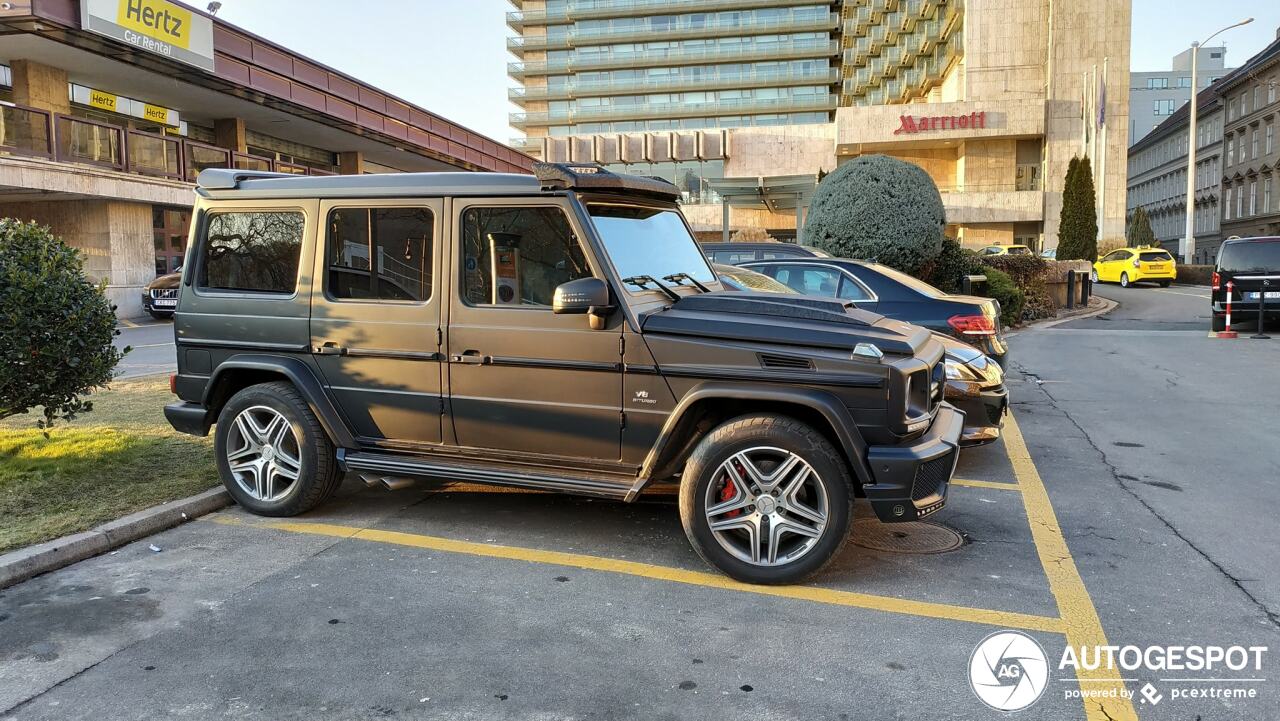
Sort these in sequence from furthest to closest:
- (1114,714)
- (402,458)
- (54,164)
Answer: (54,164) → (402,458) → (1114,714)

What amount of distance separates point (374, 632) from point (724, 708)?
5.22 feet

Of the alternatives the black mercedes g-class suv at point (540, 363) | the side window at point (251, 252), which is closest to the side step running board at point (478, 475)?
the black mercedes g-class suv at point (540, 363)

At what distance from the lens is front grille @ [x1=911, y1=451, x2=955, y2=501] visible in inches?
168

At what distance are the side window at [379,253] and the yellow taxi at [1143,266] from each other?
36.0 m

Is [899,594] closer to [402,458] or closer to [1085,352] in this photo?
[402,458]

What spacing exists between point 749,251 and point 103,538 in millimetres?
6918

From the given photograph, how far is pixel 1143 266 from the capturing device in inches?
1406

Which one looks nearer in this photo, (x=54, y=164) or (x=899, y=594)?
(x=899, y=594)

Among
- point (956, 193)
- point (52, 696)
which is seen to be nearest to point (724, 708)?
point (52, 696)

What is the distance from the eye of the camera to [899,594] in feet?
14.1

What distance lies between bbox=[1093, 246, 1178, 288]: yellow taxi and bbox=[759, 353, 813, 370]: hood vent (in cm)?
3566

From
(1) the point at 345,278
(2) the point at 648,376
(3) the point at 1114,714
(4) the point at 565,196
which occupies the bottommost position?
(3) the point at 1114,714

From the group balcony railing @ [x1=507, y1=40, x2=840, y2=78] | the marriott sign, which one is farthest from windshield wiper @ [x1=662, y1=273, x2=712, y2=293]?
balcony railing @ [x1=507, y1=40, x2=840, y2=78]

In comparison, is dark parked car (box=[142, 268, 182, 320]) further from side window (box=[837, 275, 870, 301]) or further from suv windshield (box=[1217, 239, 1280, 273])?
suv windshield (box=[1217, 239, 1280, 273])
